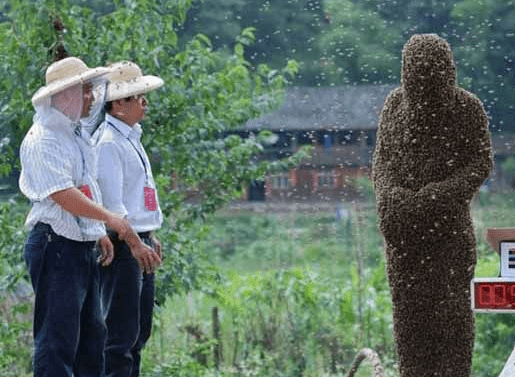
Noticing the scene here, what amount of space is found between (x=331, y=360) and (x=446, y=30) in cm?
345

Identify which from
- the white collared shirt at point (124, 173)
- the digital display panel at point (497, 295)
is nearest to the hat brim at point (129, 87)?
the white collared shirt at point (124, 173)

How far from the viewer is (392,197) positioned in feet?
26.4

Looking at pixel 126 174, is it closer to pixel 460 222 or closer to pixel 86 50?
pixel 460 222

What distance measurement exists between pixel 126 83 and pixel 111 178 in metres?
0.55

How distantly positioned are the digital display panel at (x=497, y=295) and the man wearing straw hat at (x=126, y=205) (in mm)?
2103

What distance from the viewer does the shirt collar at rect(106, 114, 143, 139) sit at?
794 cm

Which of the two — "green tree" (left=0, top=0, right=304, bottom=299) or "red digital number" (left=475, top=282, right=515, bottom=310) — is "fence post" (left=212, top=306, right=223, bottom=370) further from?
"red digital number" (left=475, top=282, right=515, bottom=310)

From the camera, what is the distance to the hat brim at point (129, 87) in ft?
26.1

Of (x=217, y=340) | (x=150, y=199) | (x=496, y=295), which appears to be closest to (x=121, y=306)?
(x=150, y=199)

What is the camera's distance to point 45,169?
23.5 feet

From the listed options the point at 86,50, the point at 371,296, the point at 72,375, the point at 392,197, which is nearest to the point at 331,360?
the point at 371,296

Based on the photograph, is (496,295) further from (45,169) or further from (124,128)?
(124,128)

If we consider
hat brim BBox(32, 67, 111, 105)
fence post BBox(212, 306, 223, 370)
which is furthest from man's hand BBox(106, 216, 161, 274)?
fence post BBox(212, 306, 223, 370)

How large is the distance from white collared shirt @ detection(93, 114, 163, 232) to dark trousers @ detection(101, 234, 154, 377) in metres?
0.11
